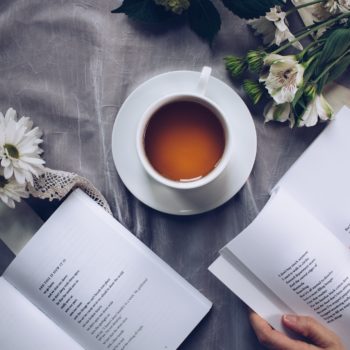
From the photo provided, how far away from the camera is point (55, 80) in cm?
73

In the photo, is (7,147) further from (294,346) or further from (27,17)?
(294,346)

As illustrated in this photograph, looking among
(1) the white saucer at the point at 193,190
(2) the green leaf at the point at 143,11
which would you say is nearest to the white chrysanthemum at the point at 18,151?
(1) the white saucer at the point at 193,190

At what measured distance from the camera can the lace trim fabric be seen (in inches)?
27.2

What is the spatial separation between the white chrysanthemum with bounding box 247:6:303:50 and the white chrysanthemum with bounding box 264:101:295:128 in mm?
85

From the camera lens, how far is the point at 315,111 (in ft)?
2.20

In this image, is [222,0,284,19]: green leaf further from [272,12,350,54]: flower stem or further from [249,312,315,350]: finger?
[249,312,315,350]: finger

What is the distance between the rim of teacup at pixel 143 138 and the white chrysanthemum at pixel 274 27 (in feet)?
0.43

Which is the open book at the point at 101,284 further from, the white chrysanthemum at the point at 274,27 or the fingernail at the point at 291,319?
the white chrysanthemum at the point at 274,27

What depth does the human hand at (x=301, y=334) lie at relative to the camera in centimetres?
68

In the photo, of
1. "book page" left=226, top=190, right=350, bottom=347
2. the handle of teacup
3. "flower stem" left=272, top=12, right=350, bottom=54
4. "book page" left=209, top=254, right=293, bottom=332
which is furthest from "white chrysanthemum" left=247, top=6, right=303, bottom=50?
"book page" left=209, top=254, right=293, bottom=332

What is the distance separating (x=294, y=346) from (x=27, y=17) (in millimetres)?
627

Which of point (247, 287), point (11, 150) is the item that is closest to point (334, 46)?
point (247, 287)

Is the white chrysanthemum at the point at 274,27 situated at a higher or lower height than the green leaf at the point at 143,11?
higher

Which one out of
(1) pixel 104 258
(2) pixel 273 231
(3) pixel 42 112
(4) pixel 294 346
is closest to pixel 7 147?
(3) pixel 42 112
